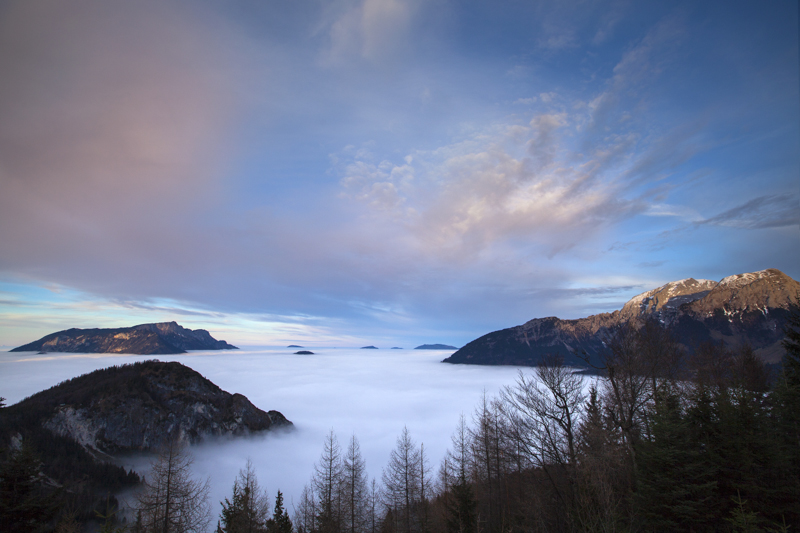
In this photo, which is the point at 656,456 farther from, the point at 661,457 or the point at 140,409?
the point at 140,409

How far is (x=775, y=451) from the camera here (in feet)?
51.7

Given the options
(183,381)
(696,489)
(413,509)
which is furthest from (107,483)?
(696,489)

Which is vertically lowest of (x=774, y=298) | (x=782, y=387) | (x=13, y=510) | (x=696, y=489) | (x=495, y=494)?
(x=495, y=494)

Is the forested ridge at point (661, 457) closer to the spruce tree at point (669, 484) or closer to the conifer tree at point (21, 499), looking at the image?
the spruce tree at point (669, 484)

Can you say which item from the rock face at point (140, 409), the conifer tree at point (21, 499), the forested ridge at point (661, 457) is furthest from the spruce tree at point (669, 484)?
the rock face at point (140, 409)

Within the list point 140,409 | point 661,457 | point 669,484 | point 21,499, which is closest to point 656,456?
point 661,457

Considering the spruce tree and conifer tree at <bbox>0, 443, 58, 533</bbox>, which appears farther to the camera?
conifer tree at <bbox>0, 443, 58, 533</bbox>

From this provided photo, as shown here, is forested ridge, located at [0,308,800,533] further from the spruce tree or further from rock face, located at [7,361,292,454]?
rock face, located at [7,361,292,454]

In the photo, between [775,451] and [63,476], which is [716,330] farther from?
[63,476]

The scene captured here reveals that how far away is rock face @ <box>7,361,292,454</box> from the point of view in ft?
300

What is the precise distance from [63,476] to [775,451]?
125 m

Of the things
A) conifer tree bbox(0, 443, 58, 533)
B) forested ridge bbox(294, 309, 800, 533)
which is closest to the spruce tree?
forested ridge bbox(294, 309, 800, 533)

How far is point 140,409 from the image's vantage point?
320ft

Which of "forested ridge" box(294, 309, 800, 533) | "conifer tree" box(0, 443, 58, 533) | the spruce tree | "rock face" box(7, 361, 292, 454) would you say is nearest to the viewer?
the spruce tree
